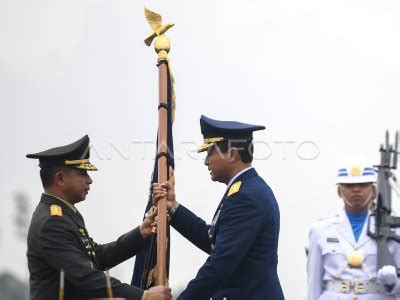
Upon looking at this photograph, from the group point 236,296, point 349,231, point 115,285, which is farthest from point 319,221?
point 115,285

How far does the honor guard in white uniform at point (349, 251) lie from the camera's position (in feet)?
33.7

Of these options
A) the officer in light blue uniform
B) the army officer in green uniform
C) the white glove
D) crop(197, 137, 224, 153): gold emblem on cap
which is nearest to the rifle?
the white glove

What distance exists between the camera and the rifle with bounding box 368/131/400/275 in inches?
396

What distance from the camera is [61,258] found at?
9.99 m

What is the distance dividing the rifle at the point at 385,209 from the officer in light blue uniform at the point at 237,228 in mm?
904

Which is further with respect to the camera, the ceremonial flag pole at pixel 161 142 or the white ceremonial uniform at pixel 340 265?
the ceremonial flag pole at pixel 161 142

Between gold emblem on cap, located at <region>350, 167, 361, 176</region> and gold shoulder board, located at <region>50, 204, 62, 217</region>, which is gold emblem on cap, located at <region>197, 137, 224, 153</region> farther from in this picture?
gold shoulder board, located at <region>50, 204, 62, 217</region>

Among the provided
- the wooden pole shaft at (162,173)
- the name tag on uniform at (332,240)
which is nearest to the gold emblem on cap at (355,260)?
the name tag on uniform at (332,240)

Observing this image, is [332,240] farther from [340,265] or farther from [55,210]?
[55,210]

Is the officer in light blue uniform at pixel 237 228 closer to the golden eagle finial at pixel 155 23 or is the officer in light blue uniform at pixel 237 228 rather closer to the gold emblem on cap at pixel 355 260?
the gold emblem on cap at pixel 355 260

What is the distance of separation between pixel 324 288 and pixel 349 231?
0.54m

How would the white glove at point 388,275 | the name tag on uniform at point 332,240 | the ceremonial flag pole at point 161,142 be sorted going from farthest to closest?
the ceremonial flag pole at point 161,142 < the name tag on uniform at point 332,240 < the white glove at point 388,275

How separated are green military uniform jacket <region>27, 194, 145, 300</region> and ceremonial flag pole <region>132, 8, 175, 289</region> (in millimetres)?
731

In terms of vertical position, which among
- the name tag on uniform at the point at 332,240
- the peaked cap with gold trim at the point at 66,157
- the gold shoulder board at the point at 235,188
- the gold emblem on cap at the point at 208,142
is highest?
the gold emblem on cap at the point at 208,142
